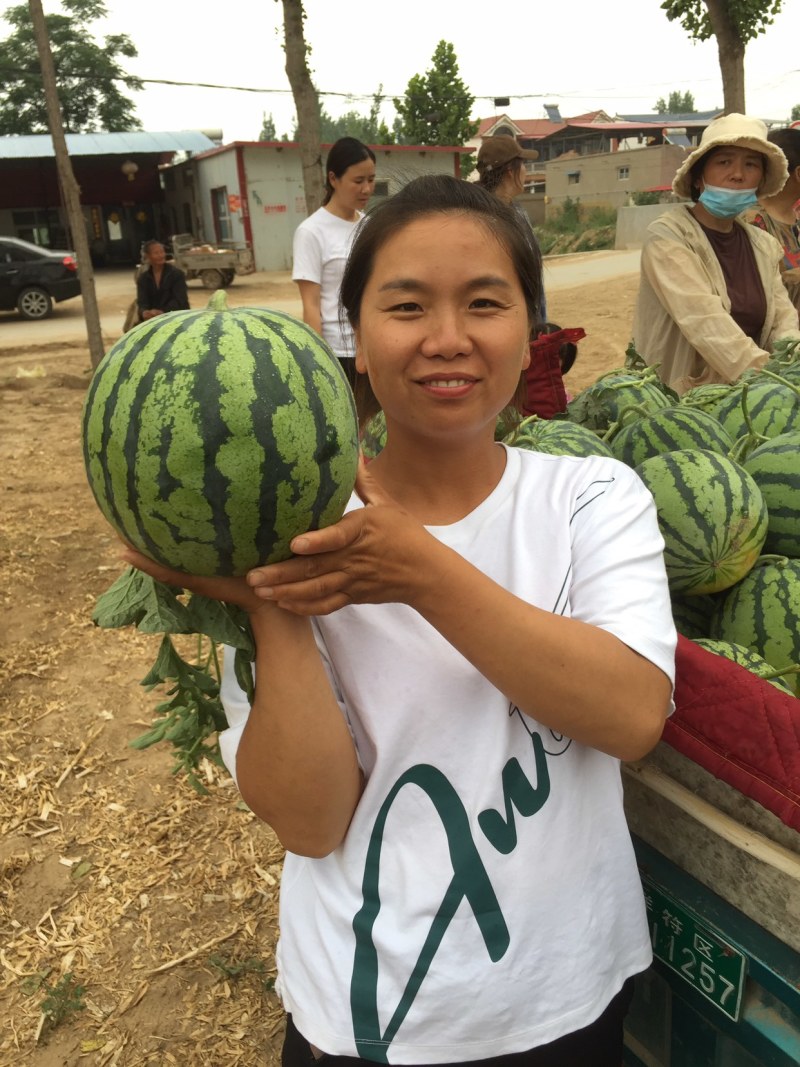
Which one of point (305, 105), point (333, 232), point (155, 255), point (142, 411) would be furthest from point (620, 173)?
point (142, 411)

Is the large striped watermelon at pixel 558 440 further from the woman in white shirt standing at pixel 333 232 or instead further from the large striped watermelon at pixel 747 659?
the woman in white shirt standing at pixel 333 232

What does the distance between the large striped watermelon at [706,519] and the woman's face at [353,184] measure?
12.2 feet

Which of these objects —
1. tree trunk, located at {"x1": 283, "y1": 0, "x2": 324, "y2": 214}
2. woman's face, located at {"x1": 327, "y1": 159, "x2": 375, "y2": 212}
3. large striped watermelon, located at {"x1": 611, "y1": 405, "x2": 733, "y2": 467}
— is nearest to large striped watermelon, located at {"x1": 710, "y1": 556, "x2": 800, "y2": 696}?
large striped watermelon, located at {"x1": 611, "y1": 405, "x2": 733, "y2": 467}

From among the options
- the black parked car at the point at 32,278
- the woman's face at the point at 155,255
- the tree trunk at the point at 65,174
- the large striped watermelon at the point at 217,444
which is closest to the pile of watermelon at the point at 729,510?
the large striped watermelon at the point at 217,444

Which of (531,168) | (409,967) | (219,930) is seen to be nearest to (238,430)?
(409,967)

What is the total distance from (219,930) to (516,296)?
2.38 metres

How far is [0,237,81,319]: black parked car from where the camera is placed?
58.1 ft

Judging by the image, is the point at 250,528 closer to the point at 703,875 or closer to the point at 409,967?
the point at 409,967

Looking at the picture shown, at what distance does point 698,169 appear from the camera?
3850 mm

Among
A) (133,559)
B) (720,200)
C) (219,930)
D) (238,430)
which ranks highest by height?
(720,200)

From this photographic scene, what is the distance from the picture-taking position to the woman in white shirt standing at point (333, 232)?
5059mm

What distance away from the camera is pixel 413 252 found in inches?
54.1

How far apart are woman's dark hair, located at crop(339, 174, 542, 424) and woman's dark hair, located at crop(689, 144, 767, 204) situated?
2.62m

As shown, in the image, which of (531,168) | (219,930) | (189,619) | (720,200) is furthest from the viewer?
(531,168)
